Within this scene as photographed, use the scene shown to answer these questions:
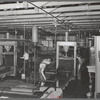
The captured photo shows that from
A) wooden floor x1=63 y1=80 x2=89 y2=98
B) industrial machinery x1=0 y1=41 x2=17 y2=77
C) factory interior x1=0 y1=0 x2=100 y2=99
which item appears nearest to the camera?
factory interior x1=0 y1=0 x2=100 y2=99

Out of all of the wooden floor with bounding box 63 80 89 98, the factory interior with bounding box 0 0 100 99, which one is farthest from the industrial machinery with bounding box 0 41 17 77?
the wooden floor with bounding box 63 80 89 98

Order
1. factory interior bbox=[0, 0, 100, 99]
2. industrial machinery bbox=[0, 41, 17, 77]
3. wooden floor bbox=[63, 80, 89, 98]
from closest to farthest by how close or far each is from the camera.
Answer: factory interior bbox=[0, 0, 100, 99] < wooden floor bbox=[63, 80, 89, 98] < industrial machinery bbox=[0, 41, 17, 77]

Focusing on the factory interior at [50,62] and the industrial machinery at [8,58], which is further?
the industrial machinery at [8,58]

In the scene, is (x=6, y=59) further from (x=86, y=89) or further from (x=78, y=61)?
(x=86, y=89)

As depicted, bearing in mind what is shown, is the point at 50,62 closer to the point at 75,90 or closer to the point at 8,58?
the point at 75,90

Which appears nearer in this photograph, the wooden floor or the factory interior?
the factory interior

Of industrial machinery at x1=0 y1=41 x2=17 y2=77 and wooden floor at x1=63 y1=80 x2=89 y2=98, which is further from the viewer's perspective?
industrial machinery at x1=0 y1=41 x2=17 y2=77

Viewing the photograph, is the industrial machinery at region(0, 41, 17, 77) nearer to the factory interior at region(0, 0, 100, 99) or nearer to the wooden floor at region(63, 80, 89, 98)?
the factory interior at region(0, 0, 100, 99)

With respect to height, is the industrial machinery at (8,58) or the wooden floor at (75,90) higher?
the industrial machinery at (8,58)

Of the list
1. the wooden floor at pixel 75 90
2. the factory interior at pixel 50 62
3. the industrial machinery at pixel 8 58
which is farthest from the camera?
the industrial machinery at pixel 8 58

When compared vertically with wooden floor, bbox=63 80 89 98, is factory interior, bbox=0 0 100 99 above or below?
above

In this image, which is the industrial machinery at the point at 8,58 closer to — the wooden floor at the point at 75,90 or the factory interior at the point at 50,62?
the factory interior at the point at 50,62

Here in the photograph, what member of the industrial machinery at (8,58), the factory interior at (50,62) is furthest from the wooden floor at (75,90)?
the industrial machinery at (8,58)

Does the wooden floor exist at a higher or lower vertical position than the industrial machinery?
lower
